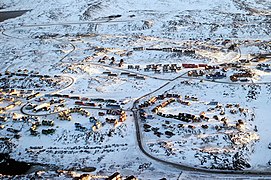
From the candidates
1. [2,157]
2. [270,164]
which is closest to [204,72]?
[270,164]

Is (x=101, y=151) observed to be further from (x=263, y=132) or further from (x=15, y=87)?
(x=15, y=87)

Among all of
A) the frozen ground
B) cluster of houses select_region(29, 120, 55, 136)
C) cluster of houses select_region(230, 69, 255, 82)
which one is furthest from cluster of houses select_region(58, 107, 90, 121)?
cluster of houses select_region(230, 69, 255, 82)

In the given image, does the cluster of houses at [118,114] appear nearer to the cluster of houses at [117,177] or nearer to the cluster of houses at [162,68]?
the cluster of houses at [117,177]

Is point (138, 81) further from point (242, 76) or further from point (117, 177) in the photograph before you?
point (117, 177)

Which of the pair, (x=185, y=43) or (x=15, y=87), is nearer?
(x=15, y=87)

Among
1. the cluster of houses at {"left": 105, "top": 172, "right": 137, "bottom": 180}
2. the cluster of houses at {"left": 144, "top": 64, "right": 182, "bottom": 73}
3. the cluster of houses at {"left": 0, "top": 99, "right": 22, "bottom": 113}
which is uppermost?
the cluster of houses at {"left": 144, "top": 64, "right": 182, "bottom": 73}

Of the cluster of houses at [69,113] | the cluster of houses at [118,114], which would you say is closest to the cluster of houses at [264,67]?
the cluster of houses at [118,114]

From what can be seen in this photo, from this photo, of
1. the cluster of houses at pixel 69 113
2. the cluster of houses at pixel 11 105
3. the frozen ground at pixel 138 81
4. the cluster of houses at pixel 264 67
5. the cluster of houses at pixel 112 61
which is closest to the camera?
the frozen ground at pixel 138 81

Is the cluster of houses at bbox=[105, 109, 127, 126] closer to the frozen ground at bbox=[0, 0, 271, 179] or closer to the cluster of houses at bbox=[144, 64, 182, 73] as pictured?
the frozen ground at bbox=[0, 0, 271, 179]

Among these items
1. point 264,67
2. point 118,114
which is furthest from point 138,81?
point 264,67
